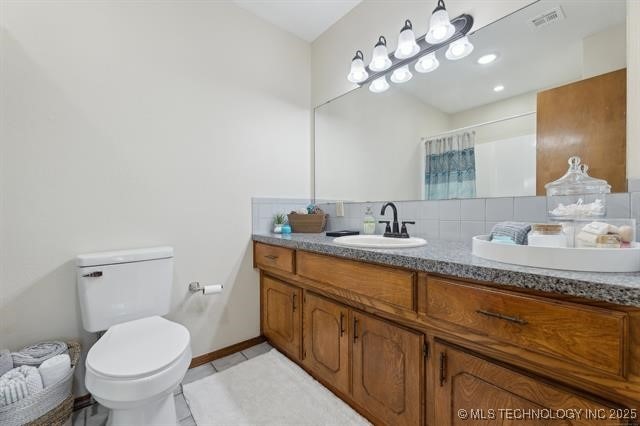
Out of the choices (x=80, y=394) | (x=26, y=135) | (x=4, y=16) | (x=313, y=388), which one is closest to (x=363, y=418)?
(x=313, y=388)

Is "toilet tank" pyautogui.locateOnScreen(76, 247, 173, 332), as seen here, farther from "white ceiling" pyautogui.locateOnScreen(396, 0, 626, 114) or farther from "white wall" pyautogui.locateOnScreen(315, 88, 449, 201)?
"white ceiling" pyautogui.locateOnScreen(396, 0, 626, 114)

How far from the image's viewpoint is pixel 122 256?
4.50ft

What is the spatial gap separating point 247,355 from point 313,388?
2.04 ft

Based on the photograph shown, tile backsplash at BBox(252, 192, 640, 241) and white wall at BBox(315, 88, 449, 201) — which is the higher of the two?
white wall at BBox(315, 88, 449, 201)

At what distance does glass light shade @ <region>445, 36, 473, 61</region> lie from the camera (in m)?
1.45

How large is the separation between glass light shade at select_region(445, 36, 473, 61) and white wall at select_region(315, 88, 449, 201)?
29cm

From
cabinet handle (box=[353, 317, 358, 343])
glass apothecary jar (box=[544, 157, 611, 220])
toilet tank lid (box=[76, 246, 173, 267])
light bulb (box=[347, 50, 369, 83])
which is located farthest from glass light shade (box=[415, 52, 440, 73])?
toilet tank lid (box=[76, 246, 173, 267])

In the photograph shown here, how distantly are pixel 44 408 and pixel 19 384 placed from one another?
0.46 feet

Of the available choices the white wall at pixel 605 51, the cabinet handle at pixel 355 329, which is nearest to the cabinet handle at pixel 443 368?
the cabinet handle at pixel 355 329

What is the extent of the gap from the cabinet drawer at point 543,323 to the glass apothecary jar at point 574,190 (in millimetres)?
416

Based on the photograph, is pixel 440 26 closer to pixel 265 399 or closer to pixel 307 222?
pixel 307 222

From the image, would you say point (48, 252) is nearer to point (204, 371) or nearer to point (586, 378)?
point (204, 371)

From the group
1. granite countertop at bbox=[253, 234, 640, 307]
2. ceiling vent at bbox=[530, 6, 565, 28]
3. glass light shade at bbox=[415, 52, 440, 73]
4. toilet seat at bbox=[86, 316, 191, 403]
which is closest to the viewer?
granite countertop at bbox=[253, 234, 640, 307]

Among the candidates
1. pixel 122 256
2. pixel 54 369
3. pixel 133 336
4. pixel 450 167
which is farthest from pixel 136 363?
pixel 450 167
